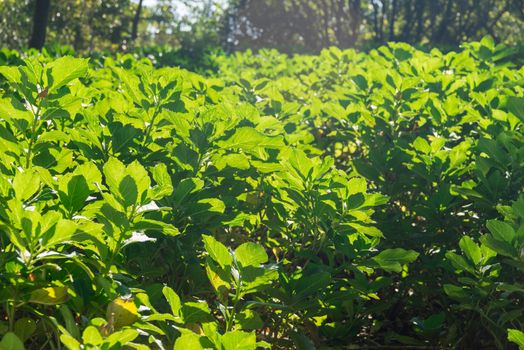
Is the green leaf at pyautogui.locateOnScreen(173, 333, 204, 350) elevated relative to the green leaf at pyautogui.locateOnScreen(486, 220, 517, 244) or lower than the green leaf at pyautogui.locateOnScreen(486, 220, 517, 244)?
lower

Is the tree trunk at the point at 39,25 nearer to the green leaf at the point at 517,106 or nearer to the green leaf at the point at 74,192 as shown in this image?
the green leaf at the point at 517,106

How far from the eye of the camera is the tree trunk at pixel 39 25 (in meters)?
11.4

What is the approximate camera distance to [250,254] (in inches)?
63.3

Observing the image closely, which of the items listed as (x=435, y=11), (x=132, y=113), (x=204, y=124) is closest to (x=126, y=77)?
(x=132, y=113)

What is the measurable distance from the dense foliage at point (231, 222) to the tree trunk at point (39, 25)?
340 inches

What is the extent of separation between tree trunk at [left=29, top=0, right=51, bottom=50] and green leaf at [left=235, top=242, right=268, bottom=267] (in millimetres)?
10579

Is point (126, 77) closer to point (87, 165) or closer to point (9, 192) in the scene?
point (87, 165)

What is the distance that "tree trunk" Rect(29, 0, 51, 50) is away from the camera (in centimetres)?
1139

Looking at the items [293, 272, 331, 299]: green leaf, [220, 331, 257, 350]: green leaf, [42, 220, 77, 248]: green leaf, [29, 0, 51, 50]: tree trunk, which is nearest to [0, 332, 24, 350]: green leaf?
[42, 220, 77, 248]: green leaf

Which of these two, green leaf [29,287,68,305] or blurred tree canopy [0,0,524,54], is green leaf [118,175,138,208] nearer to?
green leaf [29,287,68,305]

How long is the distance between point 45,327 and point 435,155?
1.63 m

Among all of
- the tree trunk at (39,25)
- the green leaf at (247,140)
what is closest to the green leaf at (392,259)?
the green leaf at (247,140)

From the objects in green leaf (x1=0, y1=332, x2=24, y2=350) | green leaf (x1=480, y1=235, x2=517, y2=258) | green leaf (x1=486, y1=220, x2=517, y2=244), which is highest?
green leaf (x1=486, y1=220, x2=517, y2=244)

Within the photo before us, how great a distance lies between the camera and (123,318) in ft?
4.85
